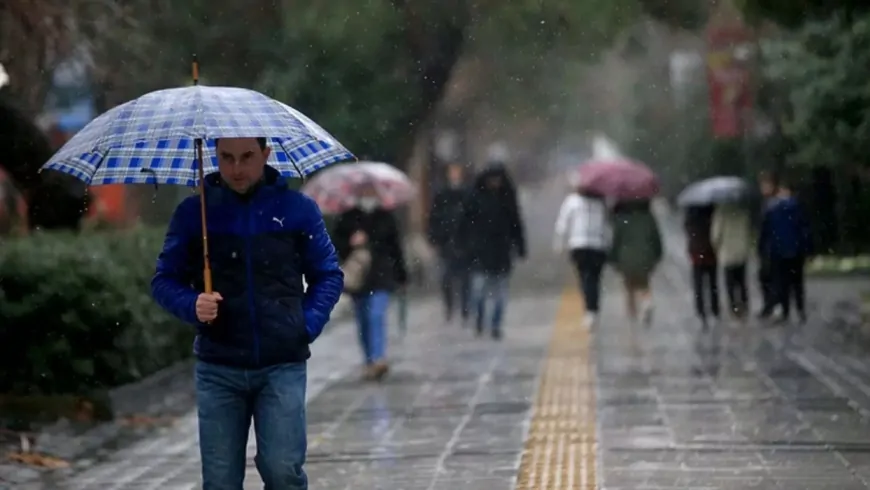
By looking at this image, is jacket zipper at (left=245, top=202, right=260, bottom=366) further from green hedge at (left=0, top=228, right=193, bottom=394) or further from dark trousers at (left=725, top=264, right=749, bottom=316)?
dark trousers at (left=725, top=264, right=749, bottom=316)

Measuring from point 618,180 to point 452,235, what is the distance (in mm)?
2109

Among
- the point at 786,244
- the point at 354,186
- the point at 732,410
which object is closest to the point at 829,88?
the point at 786,244

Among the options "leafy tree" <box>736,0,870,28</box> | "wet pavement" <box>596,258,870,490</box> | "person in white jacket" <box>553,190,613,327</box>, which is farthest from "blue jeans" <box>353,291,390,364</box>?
"person in white jacket" <box>553,190,613,327</box>

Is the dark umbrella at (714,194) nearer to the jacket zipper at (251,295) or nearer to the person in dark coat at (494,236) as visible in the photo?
the person in dark coat at (494,236)

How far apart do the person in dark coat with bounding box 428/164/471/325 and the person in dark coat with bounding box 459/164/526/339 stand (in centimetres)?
59

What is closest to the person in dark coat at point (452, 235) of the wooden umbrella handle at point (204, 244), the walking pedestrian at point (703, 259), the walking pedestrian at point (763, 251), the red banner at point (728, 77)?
the walking pedestrian at point (703, 259)

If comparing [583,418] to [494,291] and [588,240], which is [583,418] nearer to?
[494,291]

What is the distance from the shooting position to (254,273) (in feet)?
17.7

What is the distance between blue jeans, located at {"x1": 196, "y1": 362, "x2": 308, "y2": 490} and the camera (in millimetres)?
5434

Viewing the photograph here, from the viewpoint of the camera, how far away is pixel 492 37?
78.8 feet

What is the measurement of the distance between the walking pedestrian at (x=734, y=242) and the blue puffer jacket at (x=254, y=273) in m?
12.8

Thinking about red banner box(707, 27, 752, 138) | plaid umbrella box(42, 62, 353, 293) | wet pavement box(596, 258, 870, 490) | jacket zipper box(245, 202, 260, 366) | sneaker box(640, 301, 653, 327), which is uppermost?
red banner box(707, 27, 752, 138)

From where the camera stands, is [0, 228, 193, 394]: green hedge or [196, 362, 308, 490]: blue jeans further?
[0, 228, 193, 394]: green hedge

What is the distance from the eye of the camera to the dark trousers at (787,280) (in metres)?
17.3
